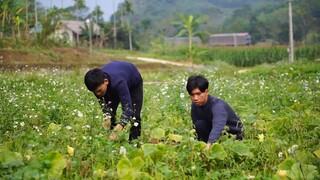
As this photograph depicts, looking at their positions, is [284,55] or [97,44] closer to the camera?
[284,55]

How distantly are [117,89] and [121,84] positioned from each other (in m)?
0.06

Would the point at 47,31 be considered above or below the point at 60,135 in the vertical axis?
above

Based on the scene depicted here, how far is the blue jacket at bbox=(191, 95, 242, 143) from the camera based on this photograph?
3467 mm

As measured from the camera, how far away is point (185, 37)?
47594 millimetres

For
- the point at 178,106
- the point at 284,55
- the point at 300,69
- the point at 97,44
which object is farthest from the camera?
the point at 97,44

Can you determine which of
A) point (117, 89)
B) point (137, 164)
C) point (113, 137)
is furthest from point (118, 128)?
point (137, 164)

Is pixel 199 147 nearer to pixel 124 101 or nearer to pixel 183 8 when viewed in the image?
pixel 124 101

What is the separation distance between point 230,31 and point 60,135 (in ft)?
146

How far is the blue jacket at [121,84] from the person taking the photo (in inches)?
142

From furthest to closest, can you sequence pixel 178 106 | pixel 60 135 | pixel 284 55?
pixel 284 55 < pixel 178 106 < pixel 60 135

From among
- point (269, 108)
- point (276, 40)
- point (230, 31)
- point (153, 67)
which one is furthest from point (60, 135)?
point (230, 31)

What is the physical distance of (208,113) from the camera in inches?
148

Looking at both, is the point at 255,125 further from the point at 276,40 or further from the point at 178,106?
the point at 276,40

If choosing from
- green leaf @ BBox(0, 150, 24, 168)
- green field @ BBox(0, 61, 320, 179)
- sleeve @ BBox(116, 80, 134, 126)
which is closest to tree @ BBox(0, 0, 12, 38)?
green field @ BBox(0, 61, 320, 179)
